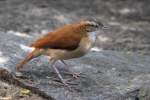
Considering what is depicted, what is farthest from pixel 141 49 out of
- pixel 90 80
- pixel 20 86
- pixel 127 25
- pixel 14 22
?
pixel 20 86

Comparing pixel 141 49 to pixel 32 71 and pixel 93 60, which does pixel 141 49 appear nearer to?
pixel 93 60

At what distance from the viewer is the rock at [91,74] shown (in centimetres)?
566

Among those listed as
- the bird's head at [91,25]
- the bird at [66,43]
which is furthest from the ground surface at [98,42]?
the bird's head at [91,25]

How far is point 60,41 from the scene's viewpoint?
573cm

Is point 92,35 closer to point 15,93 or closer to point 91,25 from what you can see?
point 91,25

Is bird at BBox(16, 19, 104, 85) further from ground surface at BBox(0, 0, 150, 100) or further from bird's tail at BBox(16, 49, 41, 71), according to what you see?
ground surface at BBox(0, 0, 150, 100)

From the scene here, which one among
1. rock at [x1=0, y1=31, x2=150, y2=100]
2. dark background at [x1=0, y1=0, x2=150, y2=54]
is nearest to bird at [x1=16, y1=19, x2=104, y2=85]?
rock at [x1=0, y1=31, x2=150, y2=100]

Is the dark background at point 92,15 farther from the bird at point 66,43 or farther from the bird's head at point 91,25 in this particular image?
the bird at point 66,43

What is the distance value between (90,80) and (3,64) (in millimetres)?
1095

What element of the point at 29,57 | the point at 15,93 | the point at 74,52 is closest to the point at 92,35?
the point at 74,52

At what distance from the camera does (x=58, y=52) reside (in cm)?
575

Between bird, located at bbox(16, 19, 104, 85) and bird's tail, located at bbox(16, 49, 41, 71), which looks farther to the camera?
bird's tail, located at bbox(16, 49, 41, 71)

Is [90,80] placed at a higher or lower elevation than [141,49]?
higher

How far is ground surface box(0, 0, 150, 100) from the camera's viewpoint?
19.0 feet
